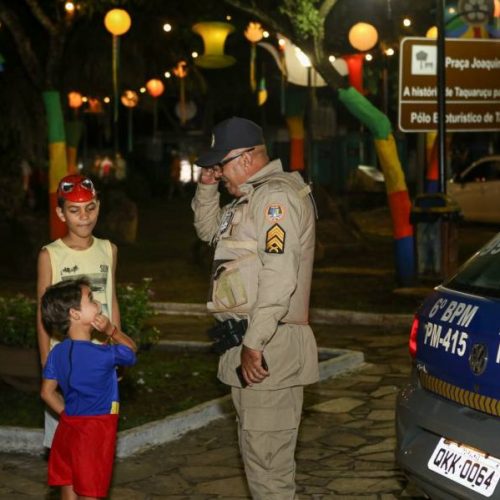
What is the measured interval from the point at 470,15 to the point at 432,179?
99.1 inches

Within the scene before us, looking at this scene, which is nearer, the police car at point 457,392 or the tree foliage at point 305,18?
the police car at point 457,392

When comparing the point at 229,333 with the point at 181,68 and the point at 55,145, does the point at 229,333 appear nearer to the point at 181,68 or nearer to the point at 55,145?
the point at 55,145

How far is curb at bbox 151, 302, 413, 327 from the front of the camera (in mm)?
11938

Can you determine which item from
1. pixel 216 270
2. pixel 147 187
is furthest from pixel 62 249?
pixel 147 187

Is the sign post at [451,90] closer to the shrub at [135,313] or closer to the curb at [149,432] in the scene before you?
the shrub at [135,313]

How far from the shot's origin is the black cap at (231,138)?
512 centimetres

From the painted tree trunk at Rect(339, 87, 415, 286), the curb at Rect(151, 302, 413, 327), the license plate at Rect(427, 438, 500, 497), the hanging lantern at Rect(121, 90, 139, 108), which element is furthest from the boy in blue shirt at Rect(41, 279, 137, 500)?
the hanging lantern at Rect(121, 90, 139, 108)

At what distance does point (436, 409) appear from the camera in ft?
16.4

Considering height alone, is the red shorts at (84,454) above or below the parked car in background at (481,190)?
above

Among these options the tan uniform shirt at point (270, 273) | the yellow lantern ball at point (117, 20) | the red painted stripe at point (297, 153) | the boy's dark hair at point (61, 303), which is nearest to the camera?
the tan uniform shirt at point (270, 273)

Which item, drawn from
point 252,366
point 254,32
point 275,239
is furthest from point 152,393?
point 254,32

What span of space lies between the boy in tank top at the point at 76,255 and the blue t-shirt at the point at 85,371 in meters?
0.47

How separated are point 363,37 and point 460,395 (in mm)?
11479

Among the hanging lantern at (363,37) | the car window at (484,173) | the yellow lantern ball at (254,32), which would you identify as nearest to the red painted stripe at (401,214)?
the hanging lantern at (363,37)
